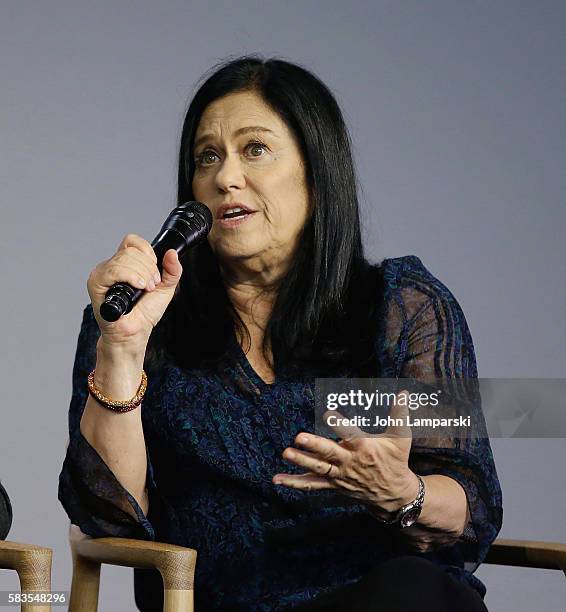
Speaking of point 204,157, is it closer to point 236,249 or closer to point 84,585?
point 236,249

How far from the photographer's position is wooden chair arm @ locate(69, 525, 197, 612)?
1.44 m

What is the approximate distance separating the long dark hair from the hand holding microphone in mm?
207

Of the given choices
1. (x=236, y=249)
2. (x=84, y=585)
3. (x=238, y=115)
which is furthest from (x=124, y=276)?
(x=84, y=585)

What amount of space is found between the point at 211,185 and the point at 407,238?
118 centimetres

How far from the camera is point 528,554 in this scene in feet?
5.40

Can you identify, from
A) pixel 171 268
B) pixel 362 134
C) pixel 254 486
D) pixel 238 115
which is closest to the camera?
pixel 171 268

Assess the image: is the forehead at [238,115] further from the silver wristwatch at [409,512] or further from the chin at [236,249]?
the silver wristwatch at [409,512]

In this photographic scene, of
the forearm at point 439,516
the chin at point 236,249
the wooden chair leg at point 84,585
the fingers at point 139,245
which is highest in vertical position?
the chin at point 236,249

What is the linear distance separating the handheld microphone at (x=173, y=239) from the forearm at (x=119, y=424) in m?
0.11

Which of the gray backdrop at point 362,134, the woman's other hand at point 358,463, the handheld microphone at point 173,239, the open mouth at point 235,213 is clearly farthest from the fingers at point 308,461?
the gray backdrop at point 362,134

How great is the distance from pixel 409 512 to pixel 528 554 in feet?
1.11

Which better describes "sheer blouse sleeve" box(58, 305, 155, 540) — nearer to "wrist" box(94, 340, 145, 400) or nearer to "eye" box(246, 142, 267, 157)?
"wrist" box(94, 340, 145, 400)

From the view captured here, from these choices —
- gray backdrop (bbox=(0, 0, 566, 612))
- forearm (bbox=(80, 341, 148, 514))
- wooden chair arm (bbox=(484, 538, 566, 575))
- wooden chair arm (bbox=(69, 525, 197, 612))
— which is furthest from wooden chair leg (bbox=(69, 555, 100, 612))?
gray backdrop (bbox=(0, 0, 566, 612))

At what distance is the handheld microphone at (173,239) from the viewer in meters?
1.30
